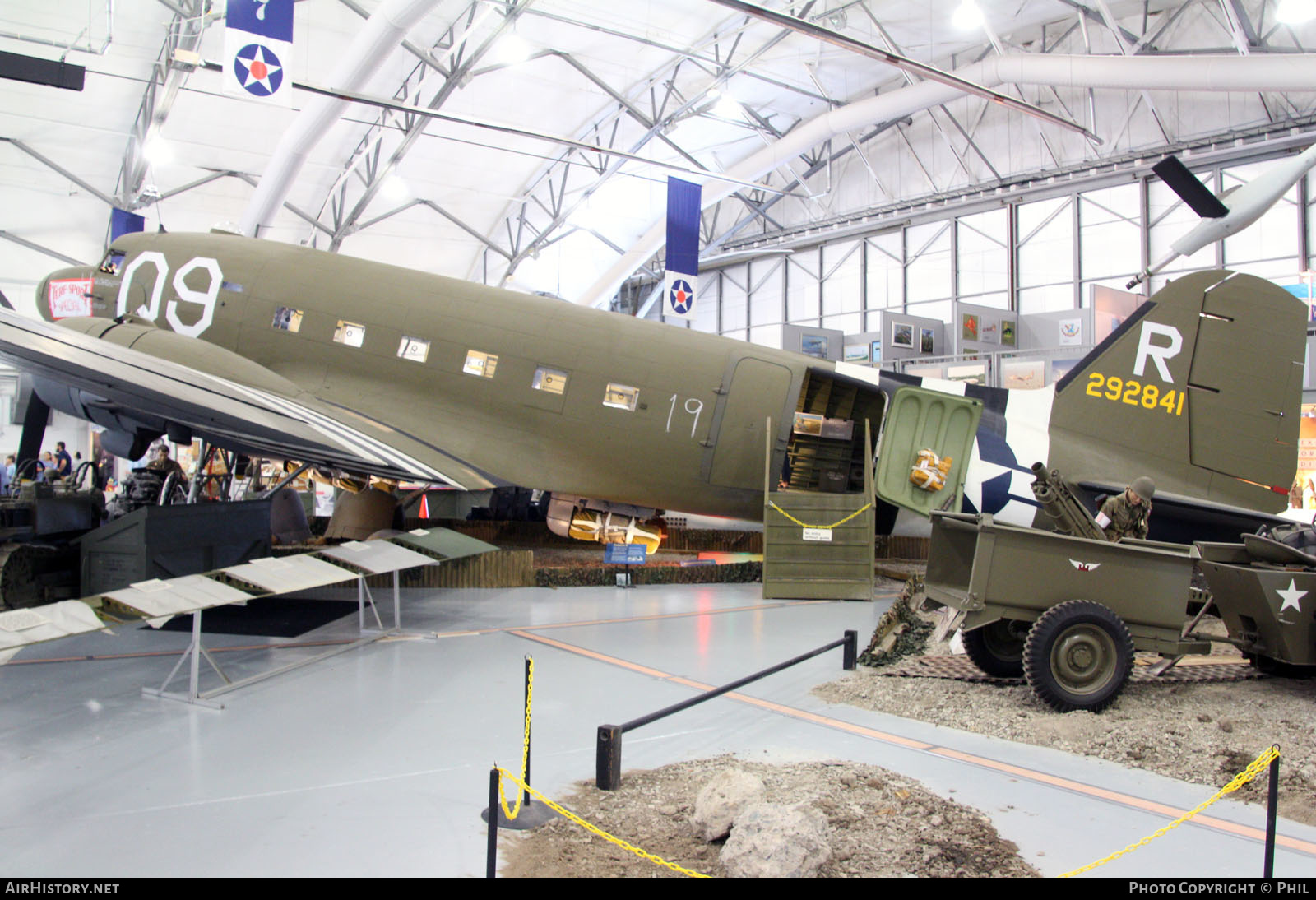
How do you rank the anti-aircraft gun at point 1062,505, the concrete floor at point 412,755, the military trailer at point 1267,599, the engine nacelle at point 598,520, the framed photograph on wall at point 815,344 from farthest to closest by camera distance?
the framed photograph on wall at point 815,344
the engine nacelle at point 598,520
the anti-aircraft gun at point 1062,505
the military trailer at point 1267,599
the concrete floor at point 412,755

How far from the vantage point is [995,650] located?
6805 mm

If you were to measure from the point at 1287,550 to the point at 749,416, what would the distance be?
6257mm

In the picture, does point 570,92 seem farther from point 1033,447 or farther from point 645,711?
point 645,711

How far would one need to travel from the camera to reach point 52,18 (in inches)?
786

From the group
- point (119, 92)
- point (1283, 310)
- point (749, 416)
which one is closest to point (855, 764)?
point (749, 416)

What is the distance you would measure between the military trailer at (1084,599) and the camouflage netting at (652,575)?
20.2 ft

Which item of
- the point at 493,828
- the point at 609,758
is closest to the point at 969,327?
the point at 609,758

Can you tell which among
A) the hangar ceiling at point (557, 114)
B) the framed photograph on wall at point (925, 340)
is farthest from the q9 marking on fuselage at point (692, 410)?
the framed photograph on wall at point (925, 340)

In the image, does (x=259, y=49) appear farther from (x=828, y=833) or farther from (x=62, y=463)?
(x=828, y=833)

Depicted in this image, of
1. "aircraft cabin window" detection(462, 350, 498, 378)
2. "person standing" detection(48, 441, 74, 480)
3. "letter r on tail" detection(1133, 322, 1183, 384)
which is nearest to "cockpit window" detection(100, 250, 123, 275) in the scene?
"aircraft cabin window" detection(462, 350, 498, 378)

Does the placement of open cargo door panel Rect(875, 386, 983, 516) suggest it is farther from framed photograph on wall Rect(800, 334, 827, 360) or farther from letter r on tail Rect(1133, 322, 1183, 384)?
framed photograph on wall Rect(800, 334, 827, 360)

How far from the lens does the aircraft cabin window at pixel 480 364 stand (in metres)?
11.2

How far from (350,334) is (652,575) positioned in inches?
212

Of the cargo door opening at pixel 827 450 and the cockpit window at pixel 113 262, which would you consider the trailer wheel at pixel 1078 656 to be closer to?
the cargo door opening at pixel 827 450
